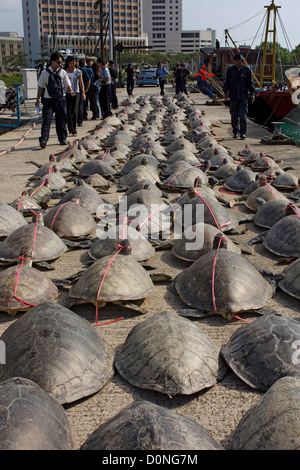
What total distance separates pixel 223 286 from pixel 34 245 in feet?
6.80

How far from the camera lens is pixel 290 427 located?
2246mm

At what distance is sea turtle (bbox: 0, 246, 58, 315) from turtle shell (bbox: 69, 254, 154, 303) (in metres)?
0.23

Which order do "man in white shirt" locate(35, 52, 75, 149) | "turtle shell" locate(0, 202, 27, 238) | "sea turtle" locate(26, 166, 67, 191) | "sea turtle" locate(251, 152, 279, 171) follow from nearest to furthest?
"turtle shell" locate(0, 202, 27, 238) < "sea turtle" locate(26, 166, 67, 191) < "sea turtle" locate(251, 152, 279, 171) < "man in white shirt" locate(35, 52, 75, 149)

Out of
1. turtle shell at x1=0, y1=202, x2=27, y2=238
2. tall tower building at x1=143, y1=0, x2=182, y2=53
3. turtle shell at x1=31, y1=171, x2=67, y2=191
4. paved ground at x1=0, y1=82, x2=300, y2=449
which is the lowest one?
paved ground at x1=0, y1=82, x2=300, y2=449

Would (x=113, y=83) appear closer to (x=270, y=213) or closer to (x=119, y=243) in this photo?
(x=270, y=213)

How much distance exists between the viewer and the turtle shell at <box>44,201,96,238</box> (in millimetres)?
5676

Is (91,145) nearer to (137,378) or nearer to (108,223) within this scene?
(108,223)

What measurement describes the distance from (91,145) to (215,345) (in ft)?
28.4

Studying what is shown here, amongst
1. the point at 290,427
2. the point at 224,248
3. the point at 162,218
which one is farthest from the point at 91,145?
the point at 290,427

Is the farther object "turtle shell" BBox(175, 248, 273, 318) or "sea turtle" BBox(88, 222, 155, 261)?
"sea turtle" BBox(88, 222, 155, 261)

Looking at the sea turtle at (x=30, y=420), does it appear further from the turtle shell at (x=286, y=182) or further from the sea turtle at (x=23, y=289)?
the turtle shell at (x=286, y=182)

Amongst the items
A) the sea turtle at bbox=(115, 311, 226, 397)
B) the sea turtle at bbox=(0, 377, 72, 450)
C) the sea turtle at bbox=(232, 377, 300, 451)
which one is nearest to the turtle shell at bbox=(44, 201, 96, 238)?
the sea turtle at bbox=(115, 311, 226, 397)

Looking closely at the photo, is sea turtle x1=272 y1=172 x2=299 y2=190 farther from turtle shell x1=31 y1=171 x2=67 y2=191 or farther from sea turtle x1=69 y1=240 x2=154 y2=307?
sea turtle x1=69 y1=240 x2=154 y2=307

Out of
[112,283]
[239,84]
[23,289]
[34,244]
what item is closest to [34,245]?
[34,244]
